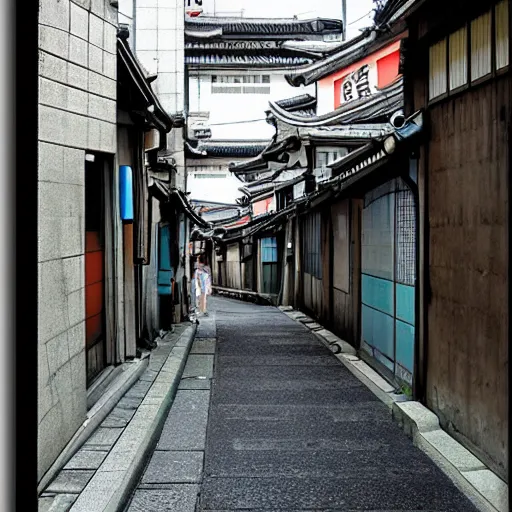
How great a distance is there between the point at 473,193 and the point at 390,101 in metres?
16.1

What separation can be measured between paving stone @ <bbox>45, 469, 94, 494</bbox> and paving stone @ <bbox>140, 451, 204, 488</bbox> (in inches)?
29.8

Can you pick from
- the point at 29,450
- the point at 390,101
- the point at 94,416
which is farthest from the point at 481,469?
the point at 390,101

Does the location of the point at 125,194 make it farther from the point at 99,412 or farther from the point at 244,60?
the point at 244,60

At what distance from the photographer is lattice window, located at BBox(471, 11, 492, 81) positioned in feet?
25.1

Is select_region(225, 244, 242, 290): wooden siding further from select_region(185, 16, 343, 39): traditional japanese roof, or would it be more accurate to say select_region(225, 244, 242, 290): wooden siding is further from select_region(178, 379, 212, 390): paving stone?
select_region(178, 379, 212, 390): paving stone

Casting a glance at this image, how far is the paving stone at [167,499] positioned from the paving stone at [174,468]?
21 centimetres

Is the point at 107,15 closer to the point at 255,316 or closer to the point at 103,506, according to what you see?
the point at 103,506

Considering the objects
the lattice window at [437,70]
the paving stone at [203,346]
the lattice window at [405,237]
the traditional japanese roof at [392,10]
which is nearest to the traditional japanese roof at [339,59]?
the traditional japanese roof at [392,10]


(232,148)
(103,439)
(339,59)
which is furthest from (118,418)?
(232,148)

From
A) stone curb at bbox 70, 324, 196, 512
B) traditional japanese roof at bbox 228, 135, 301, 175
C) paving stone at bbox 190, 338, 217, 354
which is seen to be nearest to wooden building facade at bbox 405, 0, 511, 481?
stone curb at bbox 70, 324, 196, 512

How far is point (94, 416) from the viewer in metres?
8.41

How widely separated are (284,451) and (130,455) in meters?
2.02

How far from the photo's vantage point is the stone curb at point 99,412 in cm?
→ 671

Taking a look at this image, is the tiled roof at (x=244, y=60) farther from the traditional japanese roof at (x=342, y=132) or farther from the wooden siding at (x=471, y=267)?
the wooden siding at (x=471, y=267)
